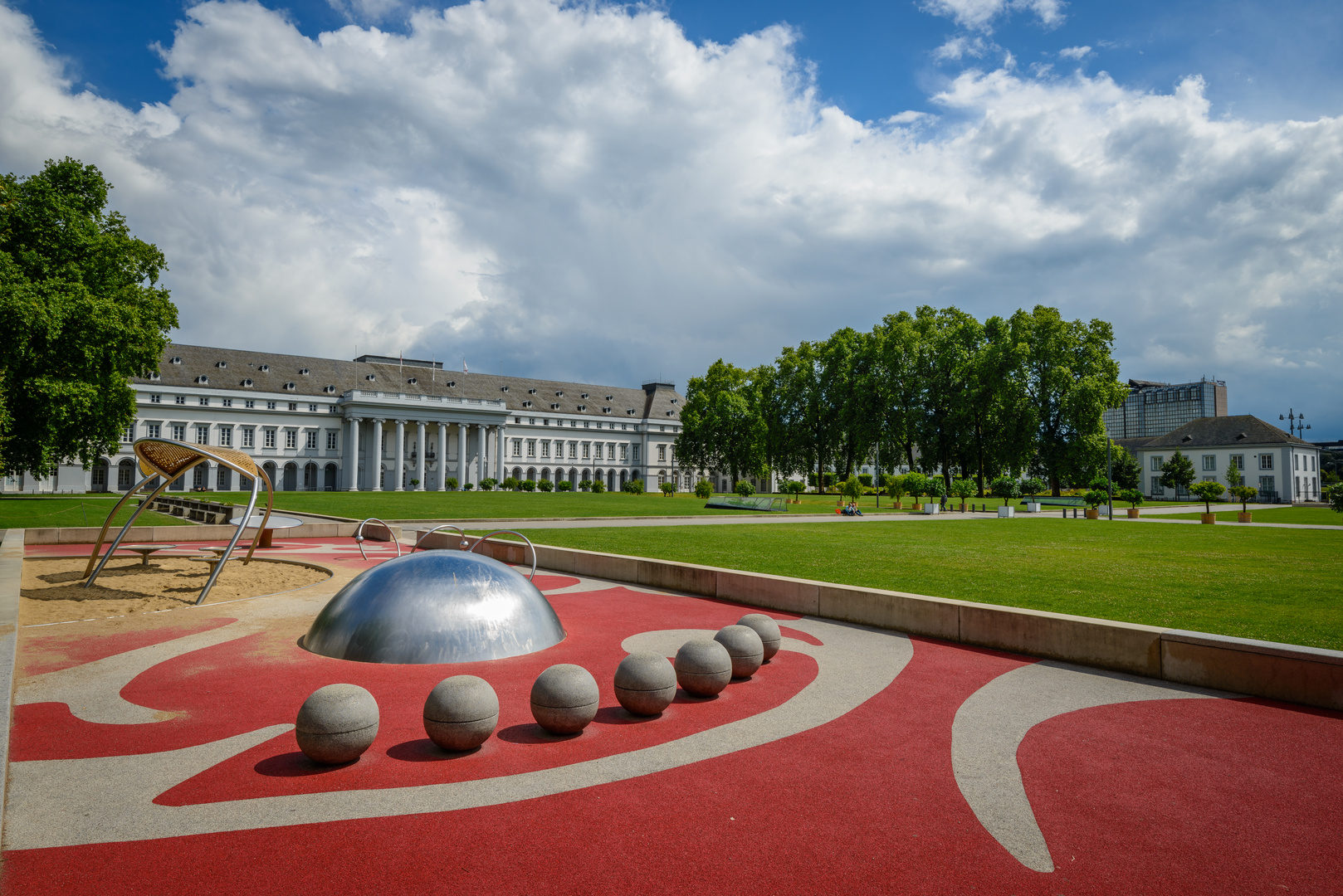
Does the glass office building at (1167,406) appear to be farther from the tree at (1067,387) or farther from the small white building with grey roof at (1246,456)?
the tree at (1067,387)

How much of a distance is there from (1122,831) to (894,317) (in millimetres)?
69459

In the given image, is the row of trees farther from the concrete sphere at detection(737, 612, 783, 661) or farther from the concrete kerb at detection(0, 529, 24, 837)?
the concrete kerb at detection(0, 529, 24, 837)

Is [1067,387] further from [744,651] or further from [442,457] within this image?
[442,457]

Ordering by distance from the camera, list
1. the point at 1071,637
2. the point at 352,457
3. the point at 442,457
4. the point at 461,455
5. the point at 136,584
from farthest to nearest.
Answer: the point at 461,455
the point at 442,457
the point at 352,457
the point at 136,584
the point at 1071,637

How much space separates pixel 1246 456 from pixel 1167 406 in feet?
285

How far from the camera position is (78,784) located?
539 centimetres

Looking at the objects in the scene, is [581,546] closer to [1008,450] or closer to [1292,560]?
[1292,560]

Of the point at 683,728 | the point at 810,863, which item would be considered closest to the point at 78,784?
the point at 683,728

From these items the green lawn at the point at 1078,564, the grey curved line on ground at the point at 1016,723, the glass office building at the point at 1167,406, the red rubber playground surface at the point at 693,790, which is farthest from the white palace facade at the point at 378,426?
the glass office building at the point at 1167,406

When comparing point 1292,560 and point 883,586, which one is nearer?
point 883,586

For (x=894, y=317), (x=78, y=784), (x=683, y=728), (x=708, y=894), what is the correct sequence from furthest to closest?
1. (x=894, y=317)
2. (x=683, y=728)
3. (x=78, y=784)
4. (x=708, y=894)

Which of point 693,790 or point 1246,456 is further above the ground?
point 1246,456

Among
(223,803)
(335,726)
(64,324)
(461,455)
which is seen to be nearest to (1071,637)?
(335,726)

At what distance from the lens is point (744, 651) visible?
8.22 meters
